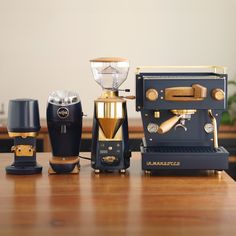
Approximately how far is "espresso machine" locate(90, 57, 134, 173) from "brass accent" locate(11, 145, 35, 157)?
0.23 metres

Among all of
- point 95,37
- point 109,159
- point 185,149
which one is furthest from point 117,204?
point 95,37

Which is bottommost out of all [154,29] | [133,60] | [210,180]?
[210,180]

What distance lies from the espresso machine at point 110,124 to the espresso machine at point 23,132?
0.73 ft

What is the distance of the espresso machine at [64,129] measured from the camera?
186cm

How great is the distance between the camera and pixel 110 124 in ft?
6.07

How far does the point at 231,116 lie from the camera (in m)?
4.08

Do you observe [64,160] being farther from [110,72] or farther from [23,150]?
[110,72]

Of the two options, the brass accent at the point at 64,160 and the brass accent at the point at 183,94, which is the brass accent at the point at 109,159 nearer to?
the brass accent at the point at 64,160

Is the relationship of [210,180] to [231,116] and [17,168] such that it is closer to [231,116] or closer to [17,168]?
[17,168]

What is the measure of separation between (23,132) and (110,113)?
32 centimetres

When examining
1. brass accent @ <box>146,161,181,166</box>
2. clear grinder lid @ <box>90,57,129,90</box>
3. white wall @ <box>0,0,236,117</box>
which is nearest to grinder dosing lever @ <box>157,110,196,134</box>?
brass accent @ <box>146,161,181,166</box>

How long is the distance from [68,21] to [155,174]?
2.54 m

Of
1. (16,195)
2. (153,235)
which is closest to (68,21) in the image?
(16,195)

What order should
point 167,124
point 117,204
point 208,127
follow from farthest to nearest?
point 208,127 < point 167,124 < point 117,204
